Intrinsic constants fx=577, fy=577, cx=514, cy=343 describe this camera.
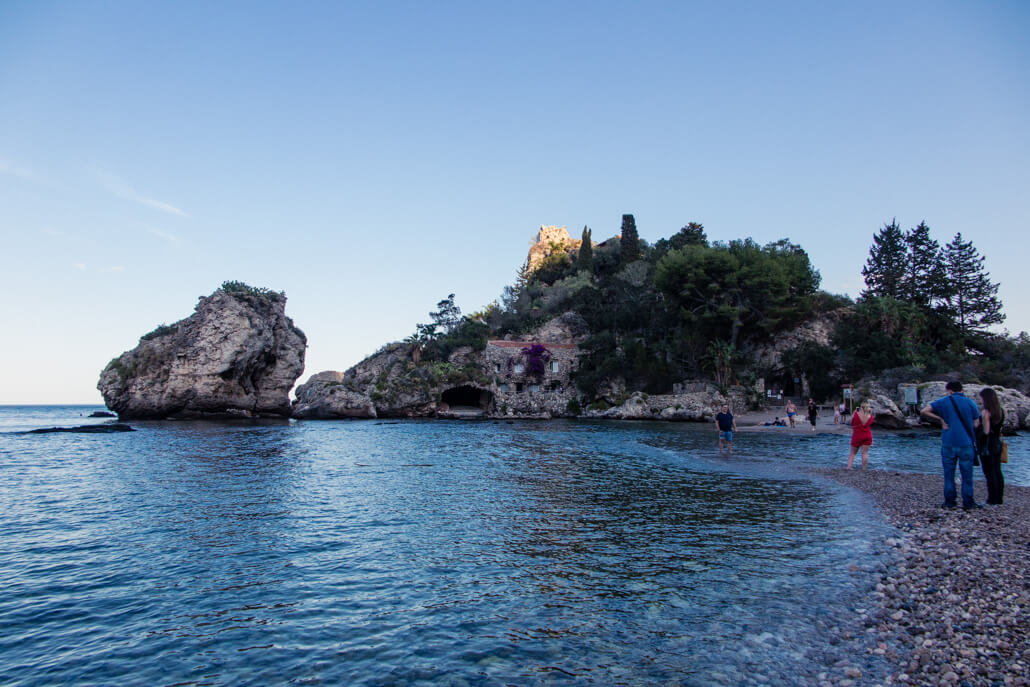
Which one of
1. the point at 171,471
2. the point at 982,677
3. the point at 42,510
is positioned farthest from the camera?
the point at 171,471

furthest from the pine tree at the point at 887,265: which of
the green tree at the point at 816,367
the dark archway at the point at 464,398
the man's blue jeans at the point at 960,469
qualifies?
the man's blue jeans at the point at 960,469

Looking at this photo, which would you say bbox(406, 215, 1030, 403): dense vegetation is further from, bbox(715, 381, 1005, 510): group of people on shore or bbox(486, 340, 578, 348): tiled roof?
bbox(715, 381, 1005, 510): group of people on shore

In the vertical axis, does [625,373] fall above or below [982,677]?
above

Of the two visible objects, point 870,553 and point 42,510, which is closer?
point 870,553

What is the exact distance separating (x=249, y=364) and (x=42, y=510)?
44.9m

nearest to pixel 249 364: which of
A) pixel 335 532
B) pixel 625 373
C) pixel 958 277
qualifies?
pixel 625 373

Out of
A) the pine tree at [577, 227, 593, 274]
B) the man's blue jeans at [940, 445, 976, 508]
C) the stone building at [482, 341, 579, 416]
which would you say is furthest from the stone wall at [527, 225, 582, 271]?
the man's blue jeans at [940, 445, 976, 508]

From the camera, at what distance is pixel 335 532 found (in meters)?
10.4

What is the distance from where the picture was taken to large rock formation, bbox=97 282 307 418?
51.0 m

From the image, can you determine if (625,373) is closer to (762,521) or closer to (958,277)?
(958,277)

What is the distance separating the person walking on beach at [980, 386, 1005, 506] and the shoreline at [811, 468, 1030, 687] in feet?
1.68

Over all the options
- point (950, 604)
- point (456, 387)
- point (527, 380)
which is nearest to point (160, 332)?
point (456, 387)

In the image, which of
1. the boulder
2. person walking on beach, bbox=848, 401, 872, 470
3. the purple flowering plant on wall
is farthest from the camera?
the purple flowering plant on wall

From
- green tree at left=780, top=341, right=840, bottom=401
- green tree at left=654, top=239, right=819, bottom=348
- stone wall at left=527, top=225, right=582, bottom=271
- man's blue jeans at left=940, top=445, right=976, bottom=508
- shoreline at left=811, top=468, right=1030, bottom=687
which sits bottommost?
shoreline at left=811, top=468, right=1030, bottom=687
